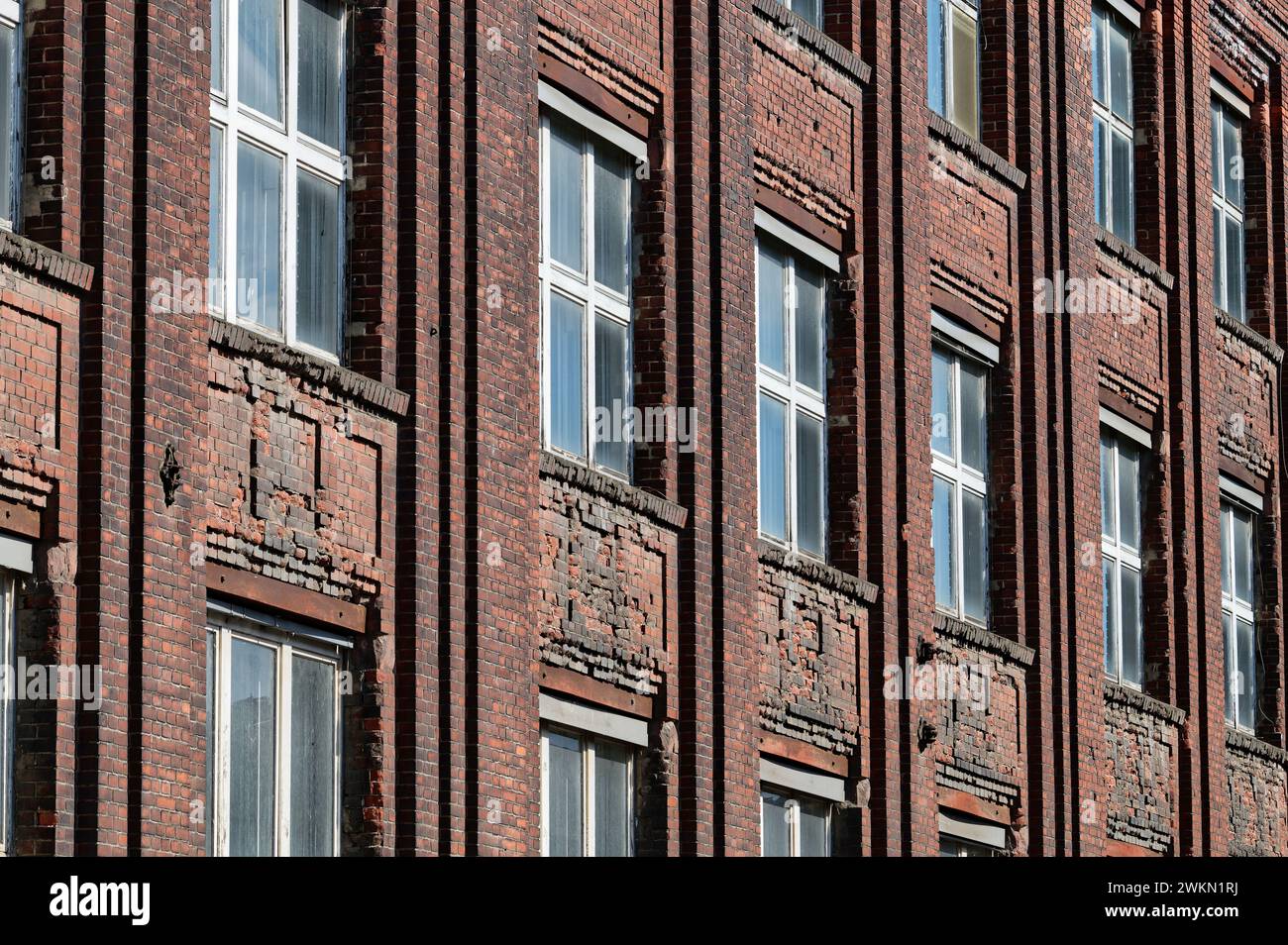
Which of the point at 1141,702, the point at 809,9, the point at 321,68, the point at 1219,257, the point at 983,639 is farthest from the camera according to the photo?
the point at 1219,257

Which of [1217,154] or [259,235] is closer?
[259,235]

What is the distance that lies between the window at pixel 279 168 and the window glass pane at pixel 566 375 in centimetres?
225

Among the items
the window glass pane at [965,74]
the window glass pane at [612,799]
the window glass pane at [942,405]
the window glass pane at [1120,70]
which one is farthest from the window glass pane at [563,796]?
the window glass pane at [1120,70]

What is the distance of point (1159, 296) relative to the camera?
1047 inches

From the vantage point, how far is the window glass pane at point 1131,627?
2559 cm

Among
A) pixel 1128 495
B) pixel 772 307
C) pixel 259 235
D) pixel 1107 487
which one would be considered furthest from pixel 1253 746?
pixel 259 235

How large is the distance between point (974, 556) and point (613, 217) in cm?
623

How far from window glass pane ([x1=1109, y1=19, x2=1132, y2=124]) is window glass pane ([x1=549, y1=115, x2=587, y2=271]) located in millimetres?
10324

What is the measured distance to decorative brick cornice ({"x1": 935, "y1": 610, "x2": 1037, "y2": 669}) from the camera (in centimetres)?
2156

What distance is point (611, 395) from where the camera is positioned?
59.0 feet

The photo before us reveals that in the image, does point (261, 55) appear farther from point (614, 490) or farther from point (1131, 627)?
point (1131, 627)

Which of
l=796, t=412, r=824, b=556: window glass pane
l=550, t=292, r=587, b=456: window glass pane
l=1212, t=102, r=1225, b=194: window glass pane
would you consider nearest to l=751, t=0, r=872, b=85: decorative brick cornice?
l=796, t=412, r=824, b=556: window glass pane

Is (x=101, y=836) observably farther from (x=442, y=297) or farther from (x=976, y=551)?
(x=976, y=551)

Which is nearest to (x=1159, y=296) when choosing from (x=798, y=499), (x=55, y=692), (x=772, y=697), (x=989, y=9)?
(x=989, y=9)
